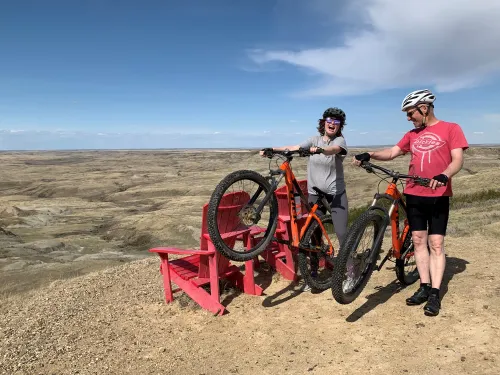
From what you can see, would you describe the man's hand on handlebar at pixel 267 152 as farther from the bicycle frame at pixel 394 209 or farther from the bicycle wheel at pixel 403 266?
the bicycle wheel at pixel 403 266

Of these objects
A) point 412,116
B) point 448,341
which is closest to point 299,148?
point 412,116

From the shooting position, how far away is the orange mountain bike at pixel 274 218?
4.70 metres

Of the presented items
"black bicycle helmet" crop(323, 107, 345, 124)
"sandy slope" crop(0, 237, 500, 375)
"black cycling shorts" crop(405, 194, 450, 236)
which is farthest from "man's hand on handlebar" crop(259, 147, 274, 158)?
"sandy slope" crop(0, 237, 500, 375)

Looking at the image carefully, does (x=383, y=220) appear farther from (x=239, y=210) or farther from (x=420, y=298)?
(x=239, y=210)

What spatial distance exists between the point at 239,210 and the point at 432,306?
285cm

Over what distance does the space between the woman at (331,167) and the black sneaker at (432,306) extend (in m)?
1.40

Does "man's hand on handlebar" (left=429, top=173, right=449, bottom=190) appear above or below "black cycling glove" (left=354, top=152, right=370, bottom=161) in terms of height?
below

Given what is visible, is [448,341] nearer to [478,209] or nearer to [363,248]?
[363,248]

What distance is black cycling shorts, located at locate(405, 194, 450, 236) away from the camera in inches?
174

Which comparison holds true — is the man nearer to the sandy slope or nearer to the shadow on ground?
the sandy slope

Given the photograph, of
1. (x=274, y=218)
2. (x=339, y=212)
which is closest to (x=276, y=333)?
(x=274, y=218)

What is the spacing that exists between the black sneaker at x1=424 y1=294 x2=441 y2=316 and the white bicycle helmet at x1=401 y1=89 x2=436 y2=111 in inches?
95.6

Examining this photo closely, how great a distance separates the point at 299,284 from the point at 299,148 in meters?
A: 2.77

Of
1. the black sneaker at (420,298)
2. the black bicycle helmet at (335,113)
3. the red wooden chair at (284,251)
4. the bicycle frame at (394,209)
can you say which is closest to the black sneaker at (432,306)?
the black sneaker at (420,298)
